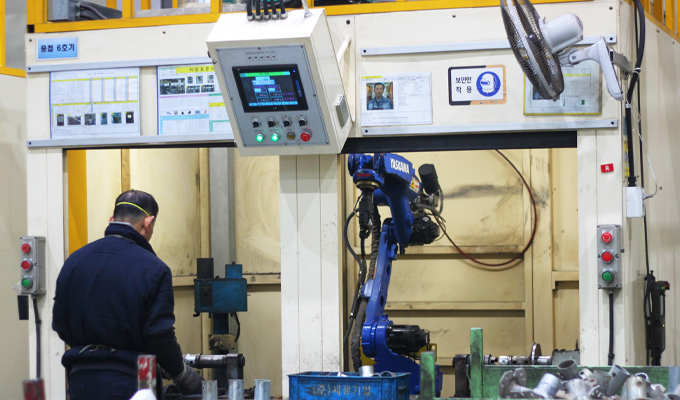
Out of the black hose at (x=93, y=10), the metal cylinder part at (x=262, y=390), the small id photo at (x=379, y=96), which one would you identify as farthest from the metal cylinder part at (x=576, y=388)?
the black hose at (x=93, y=10)

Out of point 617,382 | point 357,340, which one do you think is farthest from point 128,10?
point 617,382

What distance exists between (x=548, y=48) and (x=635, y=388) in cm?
140

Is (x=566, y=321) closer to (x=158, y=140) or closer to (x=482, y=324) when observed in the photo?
(x=482, y=324)

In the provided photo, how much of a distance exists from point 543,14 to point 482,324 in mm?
2551

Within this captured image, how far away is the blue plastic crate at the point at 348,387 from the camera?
243 centimetres

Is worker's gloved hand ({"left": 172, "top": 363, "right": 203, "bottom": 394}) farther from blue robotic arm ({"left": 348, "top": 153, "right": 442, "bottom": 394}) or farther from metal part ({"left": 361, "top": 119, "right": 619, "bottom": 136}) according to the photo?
metal part ({"left": 361, "top": 119, "right": 619, "bottom": 136})

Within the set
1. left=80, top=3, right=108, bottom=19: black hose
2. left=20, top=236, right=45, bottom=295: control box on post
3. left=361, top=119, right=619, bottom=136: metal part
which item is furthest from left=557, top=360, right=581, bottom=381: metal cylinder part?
left=80, top=3, right=108, bottom=19: black hose

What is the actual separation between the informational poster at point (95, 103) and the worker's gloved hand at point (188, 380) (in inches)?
47.5

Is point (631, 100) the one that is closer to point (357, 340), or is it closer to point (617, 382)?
point (617, 382)

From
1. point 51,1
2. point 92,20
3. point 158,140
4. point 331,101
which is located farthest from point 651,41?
point 51,1

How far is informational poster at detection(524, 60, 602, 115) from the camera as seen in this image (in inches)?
122

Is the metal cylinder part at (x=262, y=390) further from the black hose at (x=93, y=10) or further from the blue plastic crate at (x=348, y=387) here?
the black hose at (x=93, y=10)

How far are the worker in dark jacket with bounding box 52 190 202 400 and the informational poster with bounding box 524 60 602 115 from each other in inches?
68.9

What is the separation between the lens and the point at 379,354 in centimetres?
358
